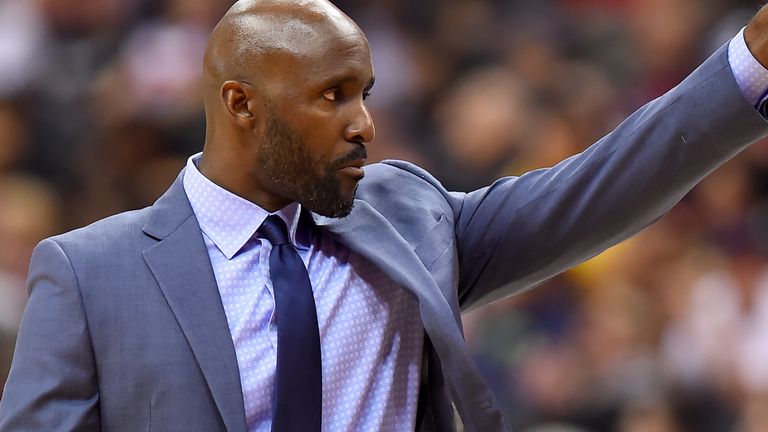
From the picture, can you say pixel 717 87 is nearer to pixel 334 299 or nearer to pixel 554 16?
pixel 334 299

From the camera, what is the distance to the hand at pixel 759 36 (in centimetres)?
216

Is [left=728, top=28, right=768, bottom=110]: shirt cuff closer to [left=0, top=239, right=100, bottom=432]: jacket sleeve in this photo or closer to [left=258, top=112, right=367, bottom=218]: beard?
[left=258, top=112, right=367, bottom=218]: beard

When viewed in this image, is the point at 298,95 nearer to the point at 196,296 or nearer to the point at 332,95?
the point at 332,95

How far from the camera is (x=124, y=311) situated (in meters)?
2.26

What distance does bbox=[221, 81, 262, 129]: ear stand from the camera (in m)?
2.34

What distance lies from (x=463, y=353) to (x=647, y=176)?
0.42 m

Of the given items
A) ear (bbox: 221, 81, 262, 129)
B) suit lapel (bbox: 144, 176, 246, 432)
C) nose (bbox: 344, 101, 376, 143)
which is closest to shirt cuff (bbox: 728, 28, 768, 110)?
nose (bbox: 344, 101, 376, 143)

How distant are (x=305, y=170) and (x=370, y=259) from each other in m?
0.19

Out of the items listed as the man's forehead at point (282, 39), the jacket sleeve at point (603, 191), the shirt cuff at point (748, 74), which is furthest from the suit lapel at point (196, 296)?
the shirt cuff at point (748, 74)

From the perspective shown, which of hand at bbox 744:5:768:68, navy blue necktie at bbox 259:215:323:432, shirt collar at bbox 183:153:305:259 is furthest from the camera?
shirt collar at bbox 183:153:305:259

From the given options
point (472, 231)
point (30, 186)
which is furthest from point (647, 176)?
point (30, 186)

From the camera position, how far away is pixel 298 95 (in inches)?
90.6

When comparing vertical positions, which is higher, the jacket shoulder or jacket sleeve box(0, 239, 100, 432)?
the jacket shoulder

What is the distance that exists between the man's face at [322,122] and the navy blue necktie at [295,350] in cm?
12
